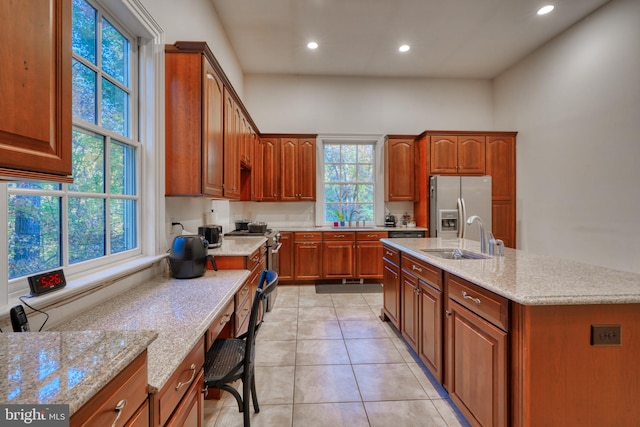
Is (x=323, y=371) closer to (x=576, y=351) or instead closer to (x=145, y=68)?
(x=576, y=351)

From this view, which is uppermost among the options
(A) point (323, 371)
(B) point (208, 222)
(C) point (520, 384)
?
(B) point (208, 222)

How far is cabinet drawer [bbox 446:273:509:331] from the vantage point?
131cm

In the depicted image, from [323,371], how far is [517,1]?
4.39 meters

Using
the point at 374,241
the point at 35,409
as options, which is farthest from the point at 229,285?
the point at 374,241

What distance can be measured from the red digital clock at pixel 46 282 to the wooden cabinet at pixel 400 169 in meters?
4.40

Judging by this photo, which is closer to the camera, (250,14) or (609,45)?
(609,45)

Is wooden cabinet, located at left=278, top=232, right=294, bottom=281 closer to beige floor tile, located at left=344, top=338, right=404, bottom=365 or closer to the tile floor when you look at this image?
the tile floor

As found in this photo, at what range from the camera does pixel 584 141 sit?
343 centimetres

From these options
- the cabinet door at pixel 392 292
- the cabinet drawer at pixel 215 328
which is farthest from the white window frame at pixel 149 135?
the cabinet door at pixel 392 292

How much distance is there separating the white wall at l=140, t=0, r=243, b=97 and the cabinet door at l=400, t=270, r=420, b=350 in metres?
2.71

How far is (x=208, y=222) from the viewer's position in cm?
319

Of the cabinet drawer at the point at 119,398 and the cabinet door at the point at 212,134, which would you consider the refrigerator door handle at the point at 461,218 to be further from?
the cabinet drawer at the point at 119,398

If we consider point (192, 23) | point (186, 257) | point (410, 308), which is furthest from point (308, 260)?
point (192, 23)

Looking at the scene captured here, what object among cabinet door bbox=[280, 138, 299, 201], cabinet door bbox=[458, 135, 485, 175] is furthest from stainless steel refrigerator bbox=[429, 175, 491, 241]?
cabinet door bbox=[280, 138, 299, 201]
